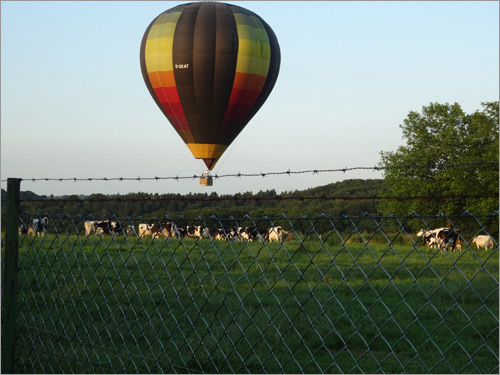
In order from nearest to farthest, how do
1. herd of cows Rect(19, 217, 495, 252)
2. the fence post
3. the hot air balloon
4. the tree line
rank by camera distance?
1. herd of cows Rect(19, 217, 495, 252)
2. the fence post
3. the hot air balloon
4. the tree line

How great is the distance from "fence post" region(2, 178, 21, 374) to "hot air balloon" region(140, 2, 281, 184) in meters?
22.9

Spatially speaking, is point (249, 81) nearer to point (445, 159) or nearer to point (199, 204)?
point (199, 204)

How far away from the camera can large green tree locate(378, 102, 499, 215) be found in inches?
1447

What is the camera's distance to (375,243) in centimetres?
2230

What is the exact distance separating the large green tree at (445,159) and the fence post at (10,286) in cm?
Answer: 3153

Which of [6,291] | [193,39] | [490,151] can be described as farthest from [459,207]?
[6,291]

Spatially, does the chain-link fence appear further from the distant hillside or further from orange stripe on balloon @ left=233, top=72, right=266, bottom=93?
orange stripe on balloon @ left=233, top=72, right=266, bottom=93

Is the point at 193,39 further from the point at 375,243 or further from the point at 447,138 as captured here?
the point at 447,138

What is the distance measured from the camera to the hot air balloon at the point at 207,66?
92.9 ft

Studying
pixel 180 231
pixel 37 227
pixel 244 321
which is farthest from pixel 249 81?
pixel 244 321

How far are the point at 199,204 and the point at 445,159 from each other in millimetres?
26251

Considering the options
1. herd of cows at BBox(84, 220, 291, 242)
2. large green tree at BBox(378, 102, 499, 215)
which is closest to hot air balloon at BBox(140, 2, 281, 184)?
herd of cows at BBox(84, 220, 291, 242)

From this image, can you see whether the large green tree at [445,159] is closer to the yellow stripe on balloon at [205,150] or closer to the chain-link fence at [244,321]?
the yellow stripe on balloon at [205,150]

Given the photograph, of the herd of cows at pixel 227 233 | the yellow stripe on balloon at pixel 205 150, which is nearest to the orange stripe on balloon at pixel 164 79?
the yellow stripe on balloon at pixel 205 150
